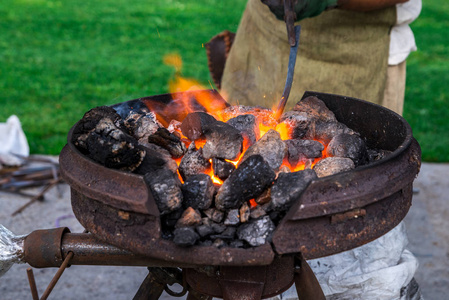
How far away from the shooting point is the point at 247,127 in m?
1.71

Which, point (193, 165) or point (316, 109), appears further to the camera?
point (316, 109)

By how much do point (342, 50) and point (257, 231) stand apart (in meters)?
1.33

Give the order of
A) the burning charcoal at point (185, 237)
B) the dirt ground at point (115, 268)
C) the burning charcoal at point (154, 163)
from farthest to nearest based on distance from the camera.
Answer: the dirt ground at point (115, 268), the burning charcoal at point (154, 163), the burning charcoal at point (185, 237)

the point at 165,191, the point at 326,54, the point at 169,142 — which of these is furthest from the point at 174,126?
the point at 326,54

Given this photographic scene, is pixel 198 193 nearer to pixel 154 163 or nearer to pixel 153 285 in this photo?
pixel 154 163

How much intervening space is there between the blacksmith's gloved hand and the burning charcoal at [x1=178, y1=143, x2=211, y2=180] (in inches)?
27.0

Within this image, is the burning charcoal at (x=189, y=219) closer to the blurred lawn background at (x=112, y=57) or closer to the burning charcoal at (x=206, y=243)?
the burning charcoal at (x=206, y=243)

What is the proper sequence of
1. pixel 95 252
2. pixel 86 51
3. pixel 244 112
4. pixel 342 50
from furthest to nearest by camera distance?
pixel 86 51 < pixel 342 50 < pixel 244 112 < pixel 95 252

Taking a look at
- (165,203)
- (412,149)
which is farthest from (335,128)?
(165,203)

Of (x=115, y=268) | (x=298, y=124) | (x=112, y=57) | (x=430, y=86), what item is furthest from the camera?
(x=112, y=57)

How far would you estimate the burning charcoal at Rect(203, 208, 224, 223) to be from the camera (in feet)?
4.57

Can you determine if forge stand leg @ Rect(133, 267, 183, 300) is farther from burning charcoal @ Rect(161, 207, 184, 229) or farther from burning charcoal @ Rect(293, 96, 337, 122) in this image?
burning charcoal @ Rect(293, 96, 337, 122)

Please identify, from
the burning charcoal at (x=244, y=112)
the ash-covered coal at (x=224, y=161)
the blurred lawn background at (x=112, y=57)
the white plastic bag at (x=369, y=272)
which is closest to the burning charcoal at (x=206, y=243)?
the ash-covered coal at (x=224, y=161)

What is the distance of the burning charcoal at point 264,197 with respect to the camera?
1.41 metres
